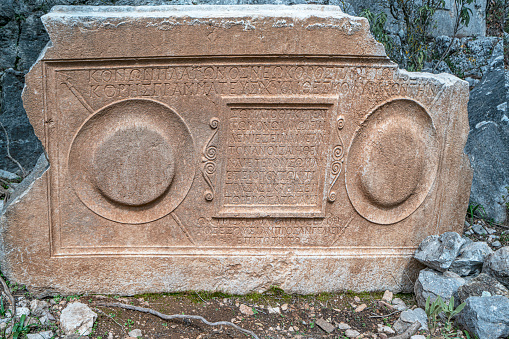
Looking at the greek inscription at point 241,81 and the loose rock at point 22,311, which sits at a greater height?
the greek inscription at point 241,81

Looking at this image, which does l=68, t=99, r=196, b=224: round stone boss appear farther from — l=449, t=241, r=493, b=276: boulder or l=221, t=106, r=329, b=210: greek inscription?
l=449, t=241, r=493, b=276: boulder

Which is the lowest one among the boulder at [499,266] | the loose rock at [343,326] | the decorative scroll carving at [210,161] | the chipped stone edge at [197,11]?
the loose rock at [343,326]

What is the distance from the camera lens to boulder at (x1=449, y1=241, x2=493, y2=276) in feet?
9.60

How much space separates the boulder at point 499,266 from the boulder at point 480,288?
7cm

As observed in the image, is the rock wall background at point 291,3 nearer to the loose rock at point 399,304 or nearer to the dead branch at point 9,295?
the loose rock at point 399,304

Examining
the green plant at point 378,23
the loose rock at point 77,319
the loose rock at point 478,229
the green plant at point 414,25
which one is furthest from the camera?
the green plant at point 414,25

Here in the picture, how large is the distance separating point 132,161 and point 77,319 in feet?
3.31

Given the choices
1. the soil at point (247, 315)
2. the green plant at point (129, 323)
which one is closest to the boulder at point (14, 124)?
the soil at point (247, 315)

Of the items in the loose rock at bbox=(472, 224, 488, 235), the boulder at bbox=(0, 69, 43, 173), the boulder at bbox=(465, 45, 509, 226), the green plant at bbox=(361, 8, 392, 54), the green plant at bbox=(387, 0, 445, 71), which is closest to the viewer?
the loose rock at bbox=(472, 224, 488, 235)

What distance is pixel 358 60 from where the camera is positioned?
2.78 metres

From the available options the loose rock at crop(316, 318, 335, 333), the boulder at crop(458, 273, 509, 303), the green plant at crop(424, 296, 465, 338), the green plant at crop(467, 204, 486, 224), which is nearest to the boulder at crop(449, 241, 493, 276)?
the boulder at crop(458, 273, 509, 303)

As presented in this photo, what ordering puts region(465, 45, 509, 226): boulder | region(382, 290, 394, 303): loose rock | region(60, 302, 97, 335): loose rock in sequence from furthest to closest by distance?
1. region(465, 45, 509, 226): boulder
2. region(382, 290, 394, 303): loose rock
3. region(60, 302, 97, 335): loose rock

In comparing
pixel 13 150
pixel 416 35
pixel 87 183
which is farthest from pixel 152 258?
pixel 416 35

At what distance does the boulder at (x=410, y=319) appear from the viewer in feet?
9.14
